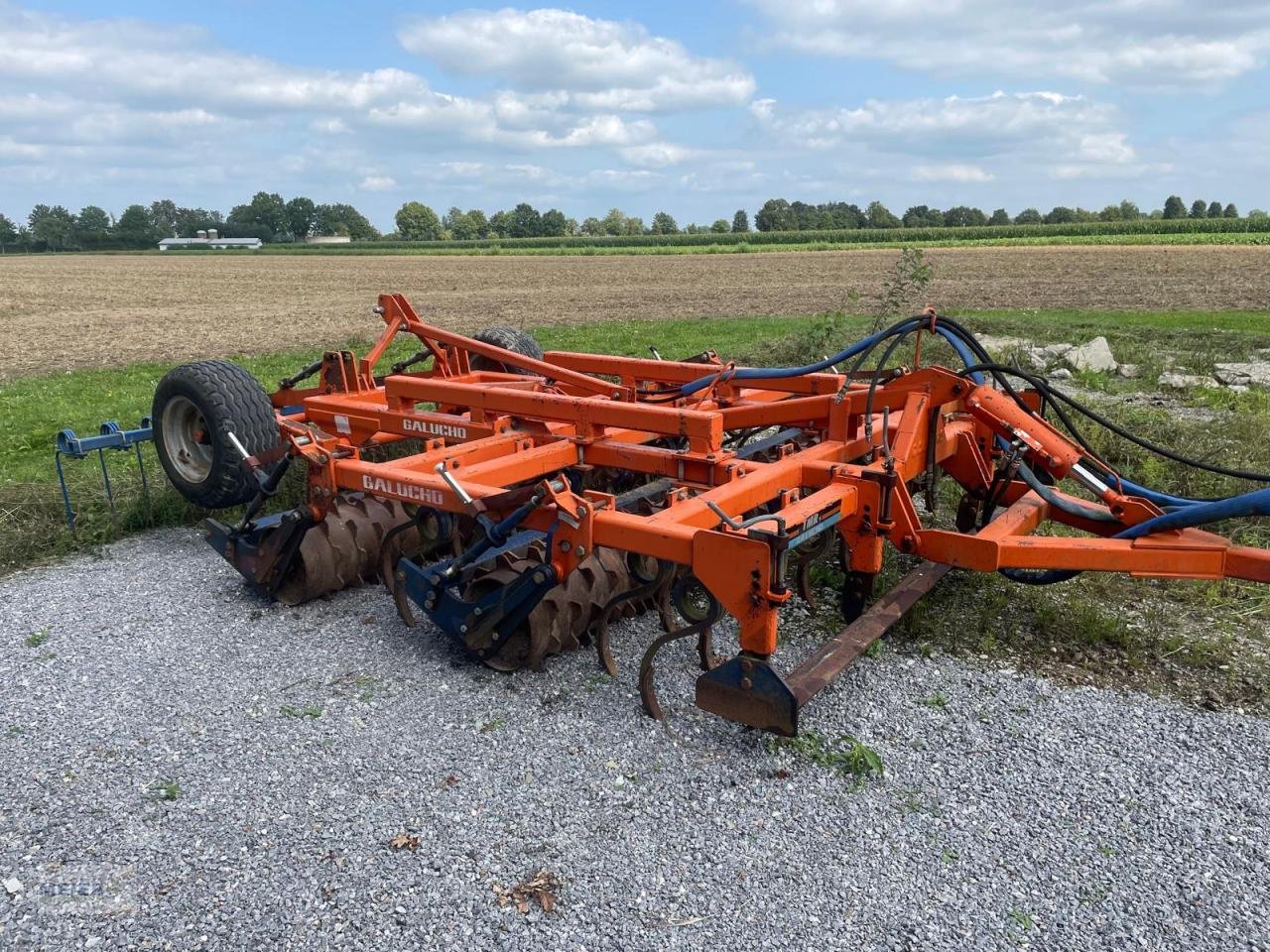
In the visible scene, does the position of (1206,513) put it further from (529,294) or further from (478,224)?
(478,224)

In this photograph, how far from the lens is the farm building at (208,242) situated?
10031 centimetres

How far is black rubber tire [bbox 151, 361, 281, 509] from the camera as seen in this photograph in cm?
569

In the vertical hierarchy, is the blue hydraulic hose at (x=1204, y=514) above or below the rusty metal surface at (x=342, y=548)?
above

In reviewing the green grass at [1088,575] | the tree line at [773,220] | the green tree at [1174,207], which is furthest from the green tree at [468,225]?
the green grass at [1088,575]

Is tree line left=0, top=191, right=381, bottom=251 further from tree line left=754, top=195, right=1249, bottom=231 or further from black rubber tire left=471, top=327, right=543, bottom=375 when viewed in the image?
black rubber tire left=471, top=327, right=543, bottom=375

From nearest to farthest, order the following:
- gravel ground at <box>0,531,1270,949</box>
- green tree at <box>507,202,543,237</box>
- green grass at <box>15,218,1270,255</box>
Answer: gravel ground at <box>0,531,1270,949</box> → green grass at <box>15,218,1270,255</box> → green tree at <box>507,202,543,237</box>

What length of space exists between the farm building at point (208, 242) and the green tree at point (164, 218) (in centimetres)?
226

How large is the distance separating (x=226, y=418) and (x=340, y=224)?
374 feet

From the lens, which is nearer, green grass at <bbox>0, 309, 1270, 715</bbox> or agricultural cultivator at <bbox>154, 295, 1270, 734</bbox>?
agricultural cultivator at <bbox>154, 295, 1270, 734</bbox>

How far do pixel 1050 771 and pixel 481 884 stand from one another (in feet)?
7.06

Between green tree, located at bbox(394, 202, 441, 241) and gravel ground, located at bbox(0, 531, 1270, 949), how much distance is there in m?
109

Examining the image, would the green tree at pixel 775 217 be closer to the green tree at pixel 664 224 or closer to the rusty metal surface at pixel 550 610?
the green tree at pixel 664 224

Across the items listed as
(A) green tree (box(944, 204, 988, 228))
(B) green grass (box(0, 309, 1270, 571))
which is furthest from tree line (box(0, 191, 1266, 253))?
(B) green grass (box(0, 309, 1270, 571))

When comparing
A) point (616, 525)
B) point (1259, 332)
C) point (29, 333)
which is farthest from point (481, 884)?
point (29, 333)
